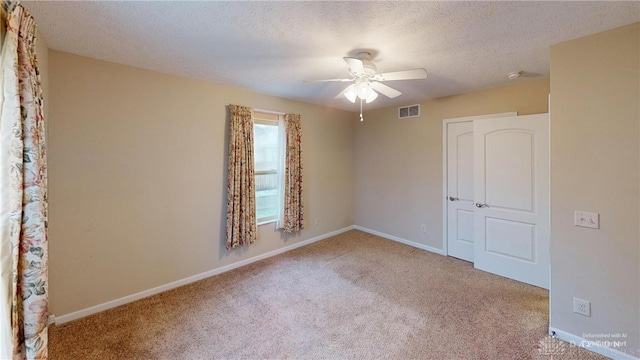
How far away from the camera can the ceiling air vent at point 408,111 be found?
13.6 feet

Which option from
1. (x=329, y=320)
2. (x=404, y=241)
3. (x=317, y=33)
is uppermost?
(x=317, y=33)

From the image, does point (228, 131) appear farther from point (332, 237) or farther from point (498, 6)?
point (498, 6)

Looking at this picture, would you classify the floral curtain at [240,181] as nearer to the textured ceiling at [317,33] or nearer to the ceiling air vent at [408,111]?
the textured ceiling at [317,33]

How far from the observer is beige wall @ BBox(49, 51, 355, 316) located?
2311mm

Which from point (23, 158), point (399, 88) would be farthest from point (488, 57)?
point (23, 158)

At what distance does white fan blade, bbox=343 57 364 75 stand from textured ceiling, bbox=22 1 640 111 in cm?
18

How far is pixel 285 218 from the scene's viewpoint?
13.1 ft

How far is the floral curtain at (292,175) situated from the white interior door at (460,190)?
2.23m

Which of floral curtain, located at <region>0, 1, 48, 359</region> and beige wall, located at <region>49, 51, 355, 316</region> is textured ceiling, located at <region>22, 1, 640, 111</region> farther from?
floral curtain, located at <region>0, 1, 48, 359</region>

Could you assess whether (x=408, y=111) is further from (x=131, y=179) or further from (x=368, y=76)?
(x=131, y=179)

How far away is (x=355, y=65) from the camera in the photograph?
2047 millimetres

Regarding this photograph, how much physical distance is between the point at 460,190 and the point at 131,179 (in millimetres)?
4085

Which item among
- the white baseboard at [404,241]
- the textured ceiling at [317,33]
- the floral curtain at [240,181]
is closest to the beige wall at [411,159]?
the white baseboard at [404,241]

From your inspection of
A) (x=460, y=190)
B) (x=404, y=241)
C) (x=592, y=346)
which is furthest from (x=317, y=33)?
(x=404, y=241)
